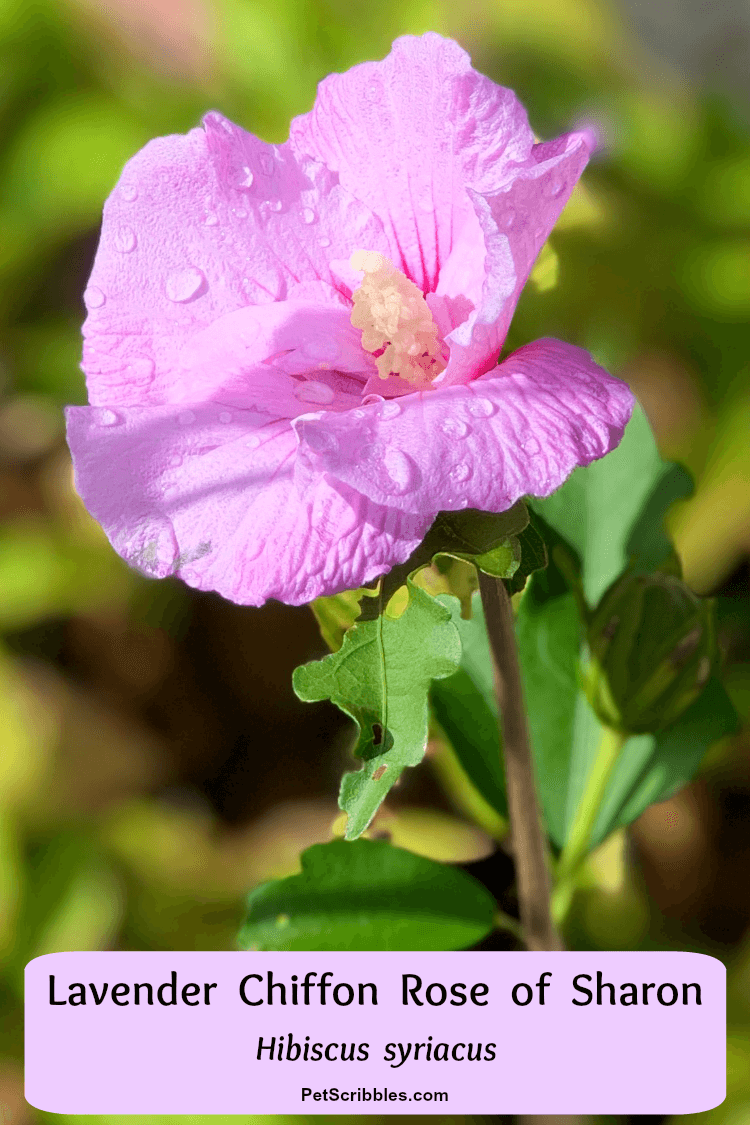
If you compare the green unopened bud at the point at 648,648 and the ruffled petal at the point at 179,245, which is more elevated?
the ruffled petal at the point at 179,245

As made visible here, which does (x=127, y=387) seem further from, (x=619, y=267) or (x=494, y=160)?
(x=619, y=267)

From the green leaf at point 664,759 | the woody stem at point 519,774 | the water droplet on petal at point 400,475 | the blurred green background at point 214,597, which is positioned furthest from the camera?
the blurred green background at point 214,597

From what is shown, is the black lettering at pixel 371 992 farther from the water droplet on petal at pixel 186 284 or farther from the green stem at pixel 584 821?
the water droplet on petal at pixel 186 284

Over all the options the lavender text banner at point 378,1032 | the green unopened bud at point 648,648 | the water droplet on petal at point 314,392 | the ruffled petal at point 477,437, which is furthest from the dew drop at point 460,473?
the lavender text banner at point 378,1032

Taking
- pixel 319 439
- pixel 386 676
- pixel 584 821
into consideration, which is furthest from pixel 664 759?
pixel 319 439

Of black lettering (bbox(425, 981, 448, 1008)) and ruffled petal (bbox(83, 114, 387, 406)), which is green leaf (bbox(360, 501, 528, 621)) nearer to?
ruffled petal (bbox(83, 114, 387, 406))

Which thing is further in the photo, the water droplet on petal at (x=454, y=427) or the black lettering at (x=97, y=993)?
the black lettering at (x=97, y=993)

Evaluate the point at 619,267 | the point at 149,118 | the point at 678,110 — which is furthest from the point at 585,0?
the point at 149,118

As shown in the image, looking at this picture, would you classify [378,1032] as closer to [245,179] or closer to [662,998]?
[662,998]
